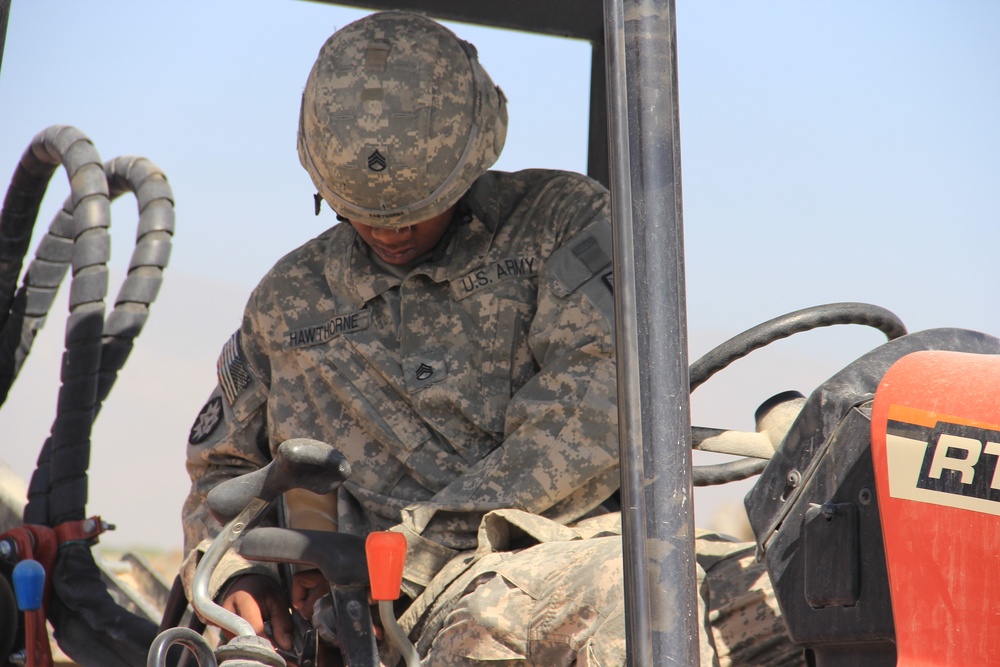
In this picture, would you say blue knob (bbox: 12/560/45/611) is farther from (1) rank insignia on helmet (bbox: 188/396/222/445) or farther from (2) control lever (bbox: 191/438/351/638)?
(2) control lever (bbox: 191/438/351/638)

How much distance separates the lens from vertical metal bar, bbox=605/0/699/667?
1.11 metres

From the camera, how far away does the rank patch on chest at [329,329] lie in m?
2.33

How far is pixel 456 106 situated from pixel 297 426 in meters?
0.64

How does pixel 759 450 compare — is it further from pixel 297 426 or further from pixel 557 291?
pixel 297 426

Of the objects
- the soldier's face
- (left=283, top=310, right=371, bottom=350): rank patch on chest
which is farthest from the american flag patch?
the soldier's face

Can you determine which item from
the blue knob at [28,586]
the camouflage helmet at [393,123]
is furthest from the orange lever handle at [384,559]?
the blue knob at [28,586]

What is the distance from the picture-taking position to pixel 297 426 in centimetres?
232

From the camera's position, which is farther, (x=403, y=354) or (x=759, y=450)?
(x=403, y=354)

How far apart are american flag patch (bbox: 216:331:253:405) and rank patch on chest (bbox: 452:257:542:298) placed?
461 millimetres

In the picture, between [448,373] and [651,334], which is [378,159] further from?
[651,334]

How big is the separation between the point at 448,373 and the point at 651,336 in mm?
1132

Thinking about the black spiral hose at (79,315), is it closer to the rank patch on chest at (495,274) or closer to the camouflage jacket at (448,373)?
the camouflage jacket at (448,373)

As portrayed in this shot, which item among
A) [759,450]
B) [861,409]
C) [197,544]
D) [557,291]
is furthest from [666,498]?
[197,544]

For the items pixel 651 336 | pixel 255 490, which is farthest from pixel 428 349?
pixel 651 336
